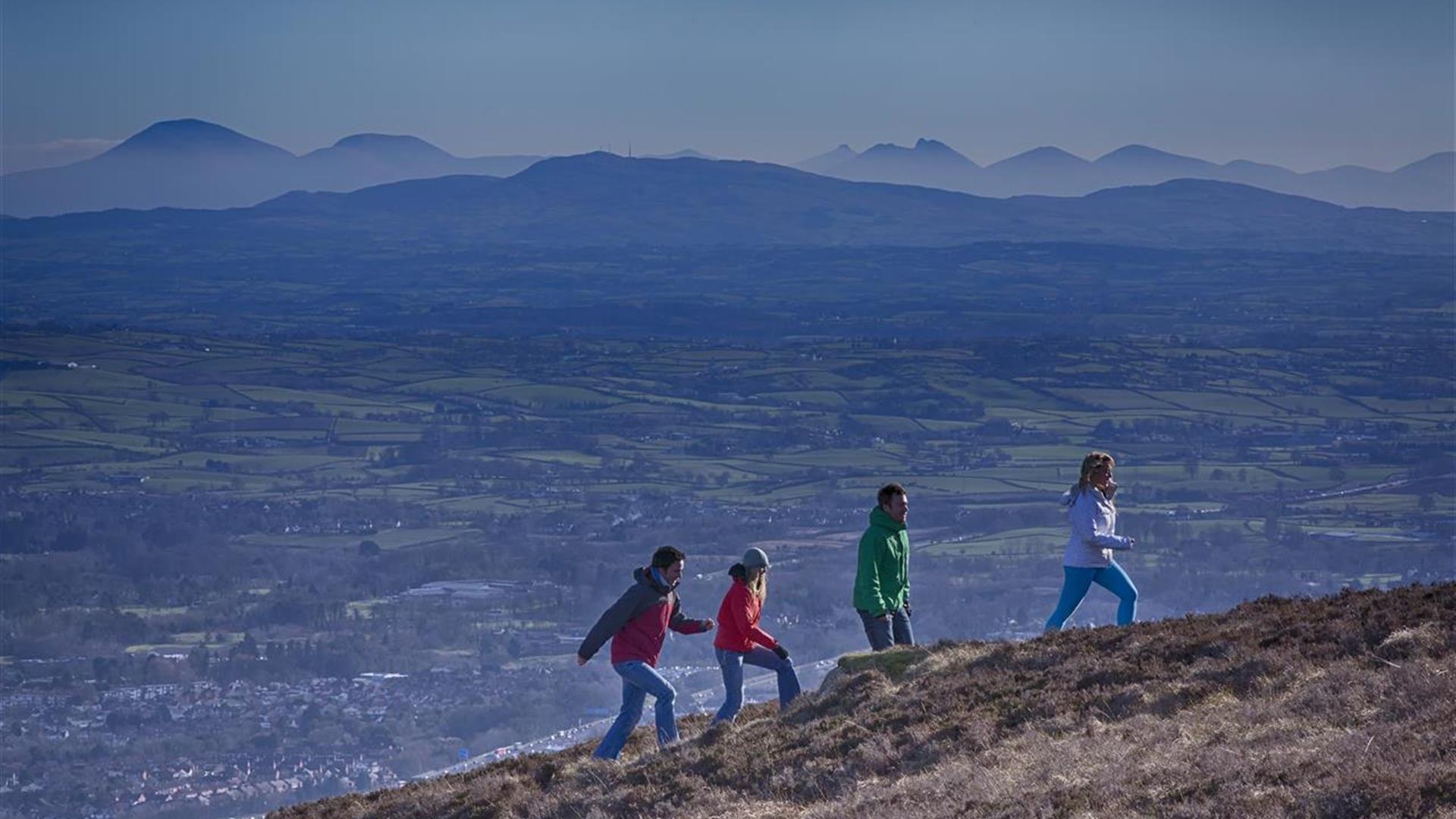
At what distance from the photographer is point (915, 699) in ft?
51.3

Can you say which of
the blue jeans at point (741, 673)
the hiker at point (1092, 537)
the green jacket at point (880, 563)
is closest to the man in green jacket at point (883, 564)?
the green jacket at point (880, 563)

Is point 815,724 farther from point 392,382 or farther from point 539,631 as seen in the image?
point 392,382

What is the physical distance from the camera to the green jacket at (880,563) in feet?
55.2

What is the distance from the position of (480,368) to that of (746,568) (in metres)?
138

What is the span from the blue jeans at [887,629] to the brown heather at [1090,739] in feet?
0.86

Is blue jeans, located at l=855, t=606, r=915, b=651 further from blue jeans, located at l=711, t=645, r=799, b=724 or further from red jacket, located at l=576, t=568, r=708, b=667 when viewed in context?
red jacket, located at l=576, t=568, r=708, b=667

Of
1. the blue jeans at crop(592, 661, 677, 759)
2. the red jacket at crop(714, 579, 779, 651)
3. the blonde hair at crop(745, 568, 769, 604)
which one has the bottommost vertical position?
the blue jeans at crop(592, 661, 677, 759)

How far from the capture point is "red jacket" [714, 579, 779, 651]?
1552 cm

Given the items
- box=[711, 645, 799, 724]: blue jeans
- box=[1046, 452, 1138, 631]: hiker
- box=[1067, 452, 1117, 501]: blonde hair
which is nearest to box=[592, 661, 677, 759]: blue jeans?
box=[711, 645, 799, 724]: blue jeans

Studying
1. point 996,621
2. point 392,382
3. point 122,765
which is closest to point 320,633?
point 122,765

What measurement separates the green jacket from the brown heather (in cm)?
70

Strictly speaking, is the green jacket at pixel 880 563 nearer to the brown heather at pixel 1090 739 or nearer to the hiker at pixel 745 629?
the brown heather at pixel 1090 739

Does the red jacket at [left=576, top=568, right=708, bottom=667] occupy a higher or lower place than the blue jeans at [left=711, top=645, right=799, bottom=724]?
higher

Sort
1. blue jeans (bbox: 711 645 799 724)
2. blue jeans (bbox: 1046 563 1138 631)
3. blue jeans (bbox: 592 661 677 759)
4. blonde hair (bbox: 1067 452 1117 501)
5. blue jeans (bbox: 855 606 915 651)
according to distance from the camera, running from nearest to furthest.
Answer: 1. blue jeans (bbox: 592 661 677 759)
2. blue jeans (bbox: 711 645 799 724)
3. blonde hair (bbox: 1067 452 1117 501)
4. blue jeans (bbox: 1046 563 1138 631)
5. blue jeans (bbox: 855 606 915 651)
